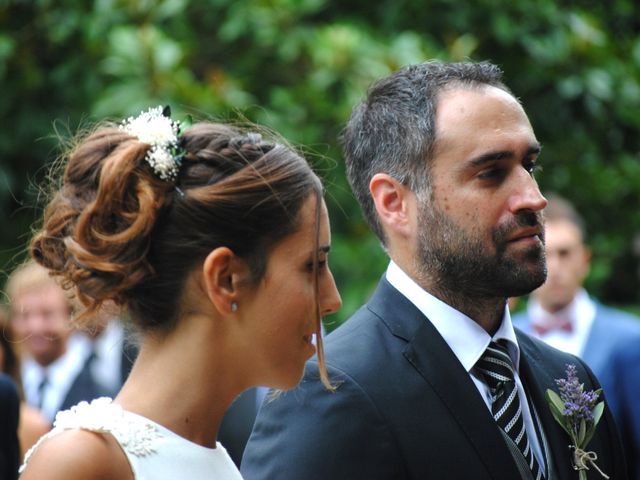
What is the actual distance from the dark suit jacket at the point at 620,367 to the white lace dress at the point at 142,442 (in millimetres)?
3449

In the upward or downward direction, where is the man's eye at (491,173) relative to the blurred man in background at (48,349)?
upward

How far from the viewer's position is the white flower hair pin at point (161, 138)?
2.52 meters

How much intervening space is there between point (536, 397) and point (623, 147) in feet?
20.1

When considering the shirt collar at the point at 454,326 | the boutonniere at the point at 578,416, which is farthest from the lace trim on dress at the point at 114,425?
the boutonniere at the point at 578,416

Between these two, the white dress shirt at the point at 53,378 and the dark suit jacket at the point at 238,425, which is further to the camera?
the white dress shirt at the point at 53,378

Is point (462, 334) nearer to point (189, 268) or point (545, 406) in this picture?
point (545, 406)

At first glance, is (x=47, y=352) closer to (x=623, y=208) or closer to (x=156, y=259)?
(x=623, y=208)

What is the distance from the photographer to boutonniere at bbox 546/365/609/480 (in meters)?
3.08

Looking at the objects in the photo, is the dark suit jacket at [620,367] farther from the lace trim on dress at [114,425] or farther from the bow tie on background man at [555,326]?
the lace trim on dress at [114,425]

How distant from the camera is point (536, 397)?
3217 mm

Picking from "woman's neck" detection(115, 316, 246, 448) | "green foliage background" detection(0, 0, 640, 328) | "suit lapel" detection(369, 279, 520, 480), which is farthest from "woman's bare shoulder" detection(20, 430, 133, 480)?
"green foliage background" detection(0, 0, 640, 328)

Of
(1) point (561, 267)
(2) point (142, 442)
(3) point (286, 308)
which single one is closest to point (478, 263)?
(3) point (286, 308)

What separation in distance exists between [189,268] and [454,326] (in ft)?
3.03

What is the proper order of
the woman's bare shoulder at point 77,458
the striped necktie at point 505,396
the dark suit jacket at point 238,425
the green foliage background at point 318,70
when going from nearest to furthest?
the woman's bare shoulder at point 77,458
the striped necktie at point 505,396
the dark suit jacket at point 238,425
the green foliage background at point 318,70
